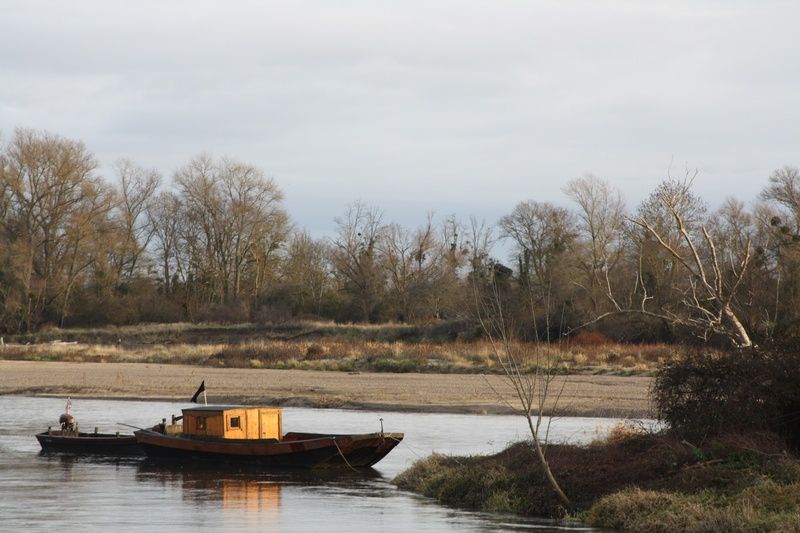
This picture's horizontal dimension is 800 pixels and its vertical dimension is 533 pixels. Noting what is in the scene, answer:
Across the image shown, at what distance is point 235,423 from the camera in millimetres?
30969

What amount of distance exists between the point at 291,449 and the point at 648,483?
11.4 metres

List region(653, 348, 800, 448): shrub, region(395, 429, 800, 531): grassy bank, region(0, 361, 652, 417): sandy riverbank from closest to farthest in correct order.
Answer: region(395, 429, 800, 531): grassy bank, region(653, 348, 800, 448): shrub, region(0, 361, 652, 417): sandy riverbank

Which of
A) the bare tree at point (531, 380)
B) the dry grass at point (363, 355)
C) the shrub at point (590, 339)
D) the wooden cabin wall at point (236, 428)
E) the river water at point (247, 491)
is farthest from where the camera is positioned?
the shrub at point (590, 339)

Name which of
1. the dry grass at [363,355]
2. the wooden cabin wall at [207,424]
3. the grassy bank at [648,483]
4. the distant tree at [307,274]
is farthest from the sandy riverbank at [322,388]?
the distant tree at [307,274]

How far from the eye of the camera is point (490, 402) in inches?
1769

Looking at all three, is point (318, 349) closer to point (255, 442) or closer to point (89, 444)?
point (89, 444)

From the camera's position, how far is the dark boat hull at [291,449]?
29.1m

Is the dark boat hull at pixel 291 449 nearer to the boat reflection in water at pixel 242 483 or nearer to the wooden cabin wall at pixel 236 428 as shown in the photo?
the boat reflection in water at pixel 242 483

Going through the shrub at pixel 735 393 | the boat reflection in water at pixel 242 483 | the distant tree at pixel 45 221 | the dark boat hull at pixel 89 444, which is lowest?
the boat reflection in water at pixel 242 483

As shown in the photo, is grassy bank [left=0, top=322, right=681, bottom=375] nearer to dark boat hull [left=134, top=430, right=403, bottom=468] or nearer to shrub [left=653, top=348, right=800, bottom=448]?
dark boat hull [left=134, top=430, right=403, bottom=468]

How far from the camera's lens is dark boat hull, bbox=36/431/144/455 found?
33375 millimetres

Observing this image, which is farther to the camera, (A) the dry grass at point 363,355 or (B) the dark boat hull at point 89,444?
(A) the dry grass at point 363,355

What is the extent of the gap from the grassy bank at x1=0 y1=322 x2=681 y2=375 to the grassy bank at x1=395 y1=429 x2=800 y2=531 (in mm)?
20931

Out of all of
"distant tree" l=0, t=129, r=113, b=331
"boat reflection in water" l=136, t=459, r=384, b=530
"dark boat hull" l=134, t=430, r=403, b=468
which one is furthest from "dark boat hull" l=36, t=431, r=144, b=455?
"distant tree" l=0, t=129, r=113, b=331
